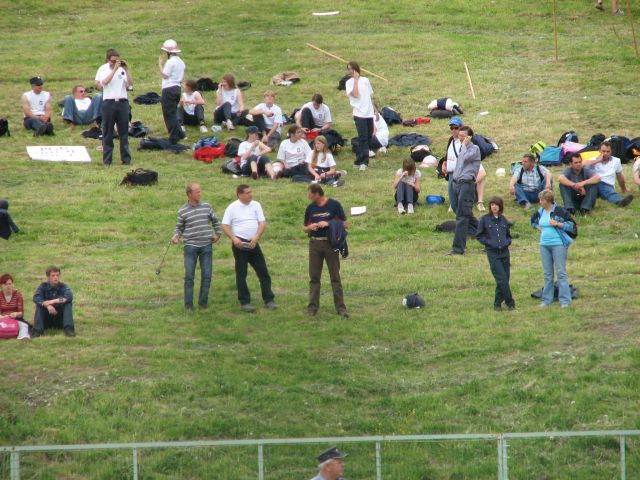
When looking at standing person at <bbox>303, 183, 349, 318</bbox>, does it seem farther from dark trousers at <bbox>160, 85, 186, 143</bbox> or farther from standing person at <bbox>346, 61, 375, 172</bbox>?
dark trousers at <bbox>160, 85, 186, 143</bbox>

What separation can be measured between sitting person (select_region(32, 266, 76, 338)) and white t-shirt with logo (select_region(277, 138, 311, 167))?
8.96 meters

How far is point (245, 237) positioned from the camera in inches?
765

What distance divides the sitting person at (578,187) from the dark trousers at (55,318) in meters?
9.54

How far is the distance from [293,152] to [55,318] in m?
9.10

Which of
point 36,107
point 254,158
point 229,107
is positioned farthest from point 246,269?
point 36,107

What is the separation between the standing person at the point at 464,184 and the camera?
21.9 meters

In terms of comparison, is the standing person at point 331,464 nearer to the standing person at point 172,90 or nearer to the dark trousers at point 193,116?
the standing person at point 172,90

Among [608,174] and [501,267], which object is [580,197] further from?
[501,267]

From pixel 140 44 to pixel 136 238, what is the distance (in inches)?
680

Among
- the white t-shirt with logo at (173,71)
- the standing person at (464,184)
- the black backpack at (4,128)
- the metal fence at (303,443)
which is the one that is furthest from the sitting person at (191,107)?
the metal fence at (303,443)

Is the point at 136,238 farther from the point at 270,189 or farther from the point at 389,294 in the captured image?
the point at 389,294

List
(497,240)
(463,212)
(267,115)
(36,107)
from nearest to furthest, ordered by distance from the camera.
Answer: (497,240)
(463,212)
(267,115)
(36,107)

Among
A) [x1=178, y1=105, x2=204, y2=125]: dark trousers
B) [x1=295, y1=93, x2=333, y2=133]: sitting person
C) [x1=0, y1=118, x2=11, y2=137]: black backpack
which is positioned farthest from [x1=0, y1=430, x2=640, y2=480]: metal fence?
[x1=0, y1=118, x2=11, y2=137]: black backpack

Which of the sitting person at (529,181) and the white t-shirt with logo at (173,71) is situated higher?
the white t-shirt with logo at (173,71)
